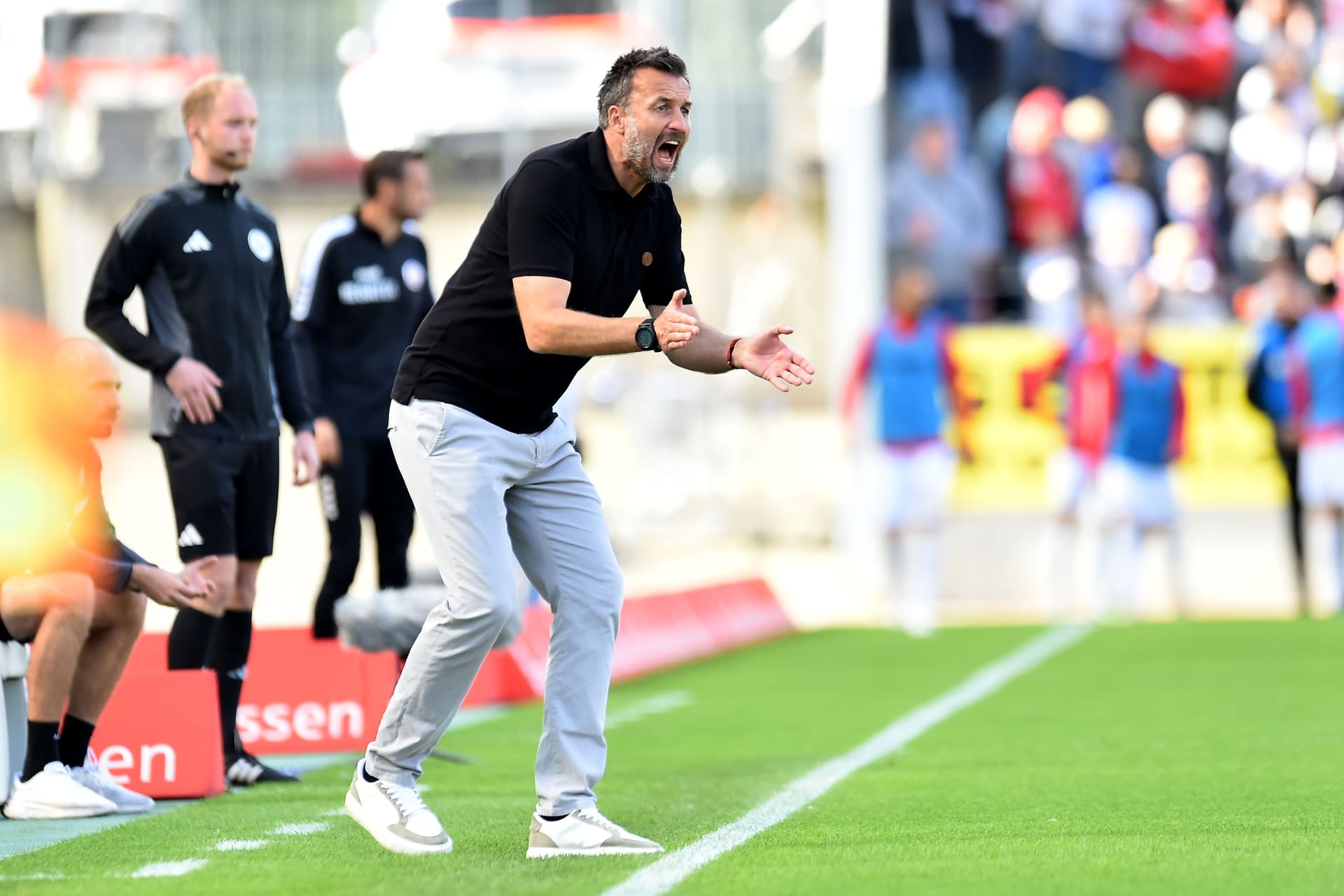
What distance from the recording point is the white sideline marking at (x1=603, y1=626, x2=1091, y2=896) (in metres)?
5.11

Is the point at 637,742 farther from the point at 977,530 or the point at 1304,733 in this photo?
the point at 977,530

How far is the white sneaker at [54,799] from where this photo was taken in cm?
638

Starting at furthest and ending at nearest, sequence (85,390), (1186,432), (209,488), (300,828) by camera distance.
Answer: (1186,432), (209,488), (85,390), (300,828)

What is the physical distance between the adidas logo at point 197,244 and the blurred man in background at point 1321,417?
429 inches

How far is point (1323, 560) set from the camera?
1716 centimetres

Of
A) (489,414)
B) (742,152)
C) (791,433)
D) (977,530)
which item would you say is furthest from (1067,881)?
(742,152)

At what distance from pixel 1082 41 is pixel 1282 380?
14.7 ft

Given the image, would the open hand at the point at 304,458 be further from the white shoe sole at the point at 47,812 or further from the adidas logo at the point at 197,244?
the white shoe sole at the point at 47,812

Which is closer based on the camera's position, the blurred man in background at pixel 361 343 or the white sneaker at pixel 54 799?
the white sneaker at pixel 54 799

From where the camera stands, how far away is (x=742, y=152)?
1064 inches

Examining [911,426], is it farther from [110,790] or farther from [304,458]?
[110,790]

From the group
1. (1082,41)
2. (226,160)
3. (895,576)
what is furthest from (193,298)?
(1082,41)

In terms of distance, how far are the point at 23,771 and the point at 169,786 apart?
51cm

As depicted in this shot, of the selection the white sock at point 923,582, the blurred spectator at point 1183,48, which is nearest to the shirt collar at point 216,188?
the white sock at point 923,582
